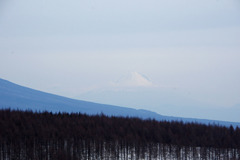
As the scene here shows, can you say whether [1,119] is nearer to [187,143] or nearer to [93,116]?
[93,116]

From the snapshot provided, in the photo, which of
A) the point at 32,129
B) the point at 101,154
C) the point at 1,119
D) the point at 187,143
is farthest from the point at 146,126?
the point at 1,119

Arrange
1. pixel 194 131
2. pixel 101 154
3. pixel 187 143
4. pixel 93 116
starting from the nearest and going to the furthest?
1. pixel 101 154
2. pixel 187 143
3. pixel 194 131
4. pixel 93 116

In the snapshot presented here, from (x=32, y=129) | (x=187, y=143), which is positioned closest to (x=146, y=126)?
(x=187, y=143)

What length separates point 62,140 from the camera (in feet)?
46.6

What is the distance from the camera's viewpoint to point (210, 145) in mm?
14922

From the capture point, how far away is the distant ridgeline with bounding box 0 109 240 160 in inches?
530

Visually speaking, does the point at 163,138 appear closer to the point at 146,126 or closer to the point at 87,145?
the point at 146,126

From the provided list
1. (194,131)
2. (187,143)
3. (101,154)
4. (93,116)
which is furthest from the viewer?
(93,116)

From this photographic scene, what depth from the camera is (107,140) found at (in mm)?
14781

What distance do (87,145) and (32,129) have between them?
213 centimetres

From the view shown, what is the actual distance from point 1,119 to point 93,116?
4204 mm

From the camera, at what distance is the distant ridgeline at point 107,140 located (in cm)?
1345

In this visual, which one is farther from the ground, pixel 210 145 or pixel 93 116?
pixel 93 116

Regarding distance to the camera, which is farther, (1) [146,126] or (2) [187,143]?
(1) [146,126]
